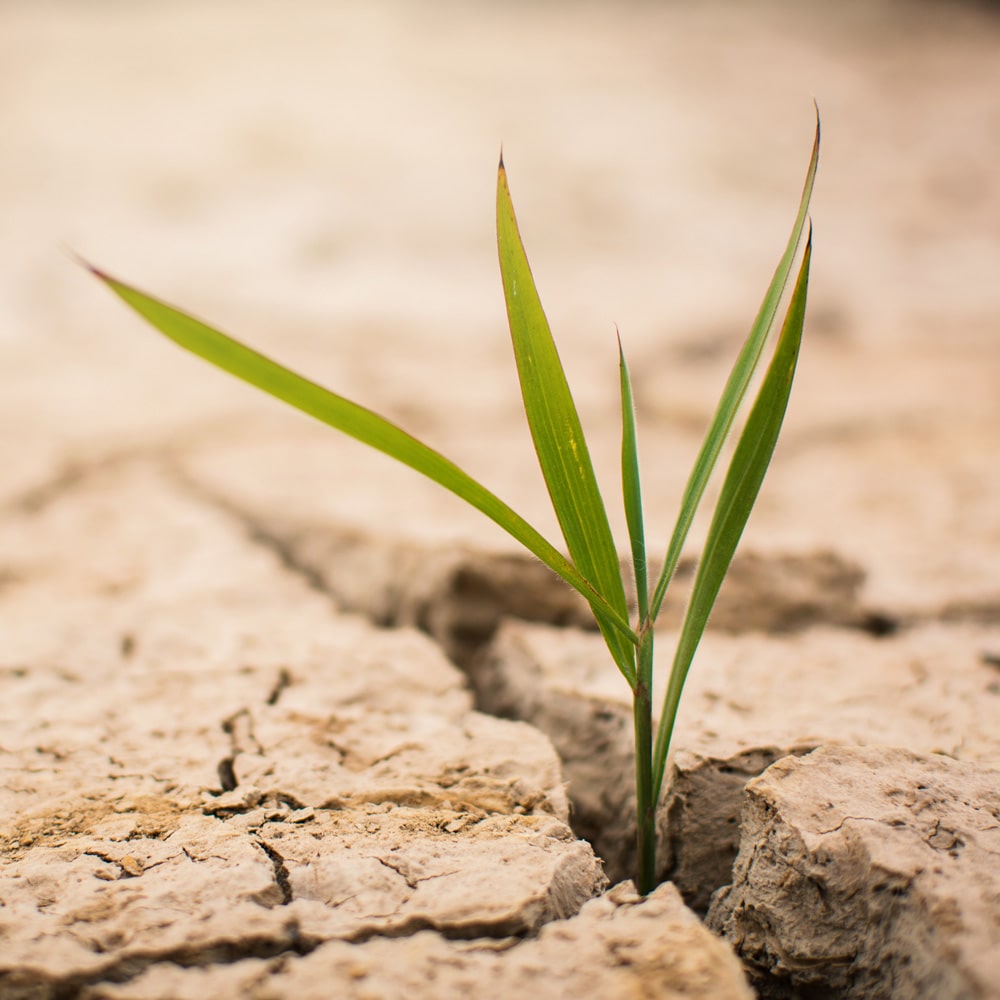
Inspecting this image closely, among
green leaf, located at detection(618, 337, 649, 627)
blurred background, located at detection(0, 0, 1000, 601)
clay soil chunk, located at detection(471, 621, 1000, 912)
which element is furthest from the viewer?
blurred background, located at detection(0, 0, 1000, 601)

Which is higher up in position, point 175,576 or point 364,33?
point 364,33

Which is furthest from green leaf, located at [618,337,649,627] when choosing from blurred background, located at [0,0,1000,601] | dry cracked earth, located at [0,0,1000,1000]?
blurred background, located at [0,0,1000,601]

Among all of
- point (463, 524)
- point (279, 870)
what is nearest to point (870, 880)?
point (279, 870)

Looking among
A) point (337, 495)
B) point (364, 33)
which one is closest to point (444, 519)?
point (337, 495)

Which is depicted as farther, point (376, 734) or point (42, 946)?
point (376, 734)

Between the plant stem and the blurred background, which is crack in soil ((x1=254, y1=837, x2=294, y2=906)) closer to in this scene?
the plant stem

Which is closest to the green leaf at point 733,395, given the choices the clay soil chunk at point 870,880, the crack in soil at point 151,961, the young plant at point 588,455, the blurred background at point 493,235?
the young plant at point 588,455

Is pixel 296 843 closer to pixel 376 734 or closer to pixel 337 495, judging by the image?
pixel 376 734
